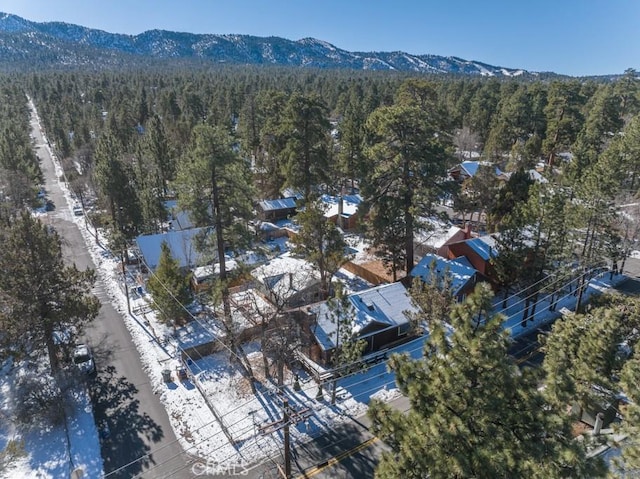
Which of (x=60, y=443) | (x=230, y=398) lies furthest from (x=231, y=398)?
(x=60, y=443)

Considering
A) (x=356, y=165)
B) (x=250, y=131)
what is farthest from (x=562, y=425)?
(x=250, y=131)

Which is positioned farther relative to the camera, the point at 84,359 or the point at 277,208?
the point at 277,208

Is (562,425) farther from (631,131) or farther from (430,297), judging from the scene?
(631,131)

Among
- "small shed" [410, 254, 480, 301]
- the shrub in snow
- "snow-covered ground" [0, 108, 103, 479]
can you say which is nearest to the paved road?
"snow-covered ground" [0, 108, 103, 479]

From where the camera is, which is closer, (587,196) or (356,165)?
(587,196)

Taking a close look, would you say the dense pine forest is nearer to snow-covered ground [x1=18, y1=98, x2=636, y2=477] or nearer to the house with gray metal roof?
the house with gray metal roof

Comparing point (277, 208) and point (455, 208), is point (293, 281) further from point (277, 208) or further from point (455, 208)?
point (455, 208)

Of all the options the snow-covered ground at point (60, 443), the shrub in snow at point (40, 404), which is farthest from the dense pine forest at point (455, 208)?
the snow-covered ground at point (60, 443)
